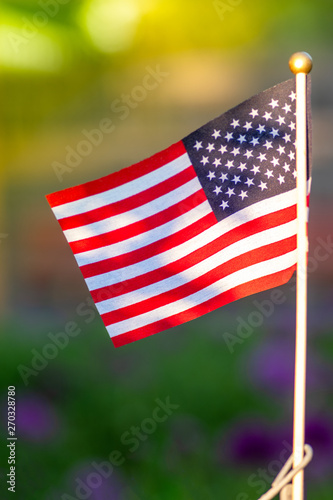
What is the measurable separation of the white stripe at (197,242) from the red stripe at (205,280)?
0.05 metres

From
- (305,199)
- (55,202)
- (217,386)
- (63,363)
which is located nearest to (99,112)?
(63,363)

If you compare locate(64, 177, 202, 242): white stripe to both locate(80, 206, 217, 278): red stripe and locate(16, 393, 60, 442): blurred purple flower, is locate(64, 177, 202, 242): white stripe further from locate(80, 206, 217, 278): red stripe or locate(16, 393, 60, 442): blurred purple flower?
locate(16, 393, 60, 442): blurred purple flower

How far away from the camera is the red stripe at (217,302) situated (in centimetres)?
137

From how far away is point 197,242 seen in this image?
1.40 m

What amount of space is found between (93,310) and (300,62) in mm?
2261

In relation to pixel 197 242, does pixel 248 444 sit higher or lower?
lower

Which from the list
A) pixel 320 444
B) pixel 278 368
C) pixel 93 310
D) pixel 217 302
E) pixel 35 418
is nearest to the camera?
pixel 217 302

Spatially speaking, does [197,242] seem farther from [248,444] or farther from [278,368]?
[278,368]

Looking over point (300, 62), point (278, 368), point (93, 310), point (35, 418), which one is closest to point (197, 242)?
point (300, 62)

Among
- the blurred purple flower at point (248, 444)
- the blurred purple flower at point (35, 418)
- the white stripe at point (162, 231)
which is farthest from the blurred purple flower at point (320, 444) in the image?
the white stripe at point (162, 231)

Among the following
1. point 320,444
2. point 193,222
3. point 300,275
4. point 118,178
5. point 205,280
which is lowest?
point 320,444

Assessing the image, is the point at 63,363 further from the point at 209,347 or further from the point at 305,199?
the point at 305,199

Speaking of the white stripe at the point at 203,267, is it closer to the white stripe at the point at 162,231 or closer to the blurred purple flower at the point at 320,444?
the white stripe at the point at 162,231

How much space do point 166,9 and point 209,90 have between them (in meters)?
0.42
